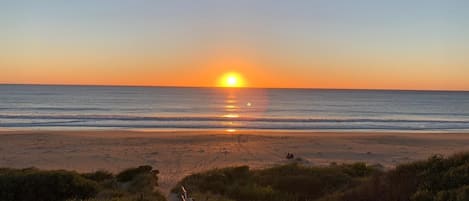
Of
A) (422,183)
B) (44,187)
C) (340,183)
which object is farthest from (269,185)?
(44,187)

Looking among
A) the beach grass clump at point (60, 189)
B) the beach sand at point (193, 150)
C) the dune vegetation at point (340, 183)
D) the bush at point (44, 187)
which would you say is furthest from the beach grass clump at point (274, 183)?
the bush at point (44, 187)

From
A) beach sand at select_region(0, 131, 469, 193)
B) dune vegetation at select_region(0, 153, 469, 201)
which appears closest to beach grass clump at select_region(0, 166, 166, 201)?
dune vegetation at select_region(0, 153, 469, 201)

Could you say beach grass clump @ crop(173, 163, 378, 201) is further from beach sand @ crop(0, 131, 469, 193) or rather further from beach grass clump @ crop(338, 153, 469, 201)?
beach sand @ crop(0, 131, 469, 193)

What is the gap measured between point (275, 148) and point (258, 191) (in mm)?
14481

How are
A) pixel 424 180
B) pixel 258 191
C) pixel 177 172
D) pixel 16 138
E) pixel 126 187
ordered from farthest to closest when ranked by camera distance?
pixel 16 138 → pixel 177 172 → pixel 126 187 → pixel 258 191 → pixel 424 180

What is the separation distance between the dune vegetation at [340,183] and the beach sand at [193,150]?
7.05ft

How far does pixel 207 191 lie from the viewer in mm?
11242

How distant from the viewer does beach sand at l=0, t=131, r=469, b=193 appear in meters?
19.6

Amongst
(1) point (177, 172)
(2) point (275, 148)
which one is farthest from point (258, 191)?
(2) point (275, 148)

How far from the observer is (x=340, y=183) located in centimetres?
1218

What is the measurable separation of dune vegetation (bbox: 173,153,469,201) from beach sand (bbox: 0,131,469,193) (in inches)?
84.6

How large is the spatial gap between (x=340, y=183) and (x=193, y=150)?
12.7 meters

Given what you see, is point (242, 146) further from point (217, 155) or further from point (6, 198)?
point (6, 198)

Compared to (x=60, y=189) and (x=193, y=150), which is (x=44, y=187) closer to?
(x=60, y=189)
